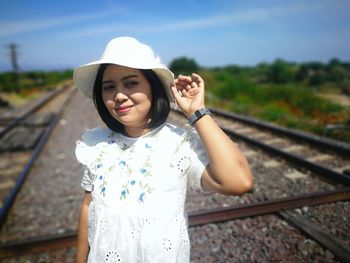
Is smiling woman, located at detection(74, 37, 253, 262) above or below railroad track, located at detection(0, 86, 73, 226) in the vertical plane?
above

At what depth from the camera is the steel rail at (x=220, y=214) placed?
316 centimetres

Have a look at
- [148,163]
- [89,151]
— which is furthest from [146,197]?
[89,151]

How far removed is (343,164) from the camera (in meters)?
5.28

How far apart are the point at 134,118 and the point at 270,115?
34.3ft

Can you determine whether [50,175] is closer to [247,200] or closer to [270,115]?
[247,200]

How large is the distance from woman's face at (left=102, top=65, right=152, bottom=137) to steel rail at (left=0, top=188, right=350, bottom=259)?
2.16 m

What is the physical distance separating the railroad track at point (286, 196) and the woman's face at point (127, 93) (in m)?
2.17

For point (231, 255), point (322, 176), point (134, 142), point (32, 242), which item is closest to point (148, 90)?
point (134, 142)

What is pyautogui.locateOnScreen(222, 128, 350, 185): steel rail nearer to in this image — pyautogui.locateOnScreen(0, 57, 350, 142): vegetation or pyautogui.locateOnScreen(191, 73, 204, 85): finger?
pyautogui.locateOnScreen(0, 57, 350, 142): vegetation

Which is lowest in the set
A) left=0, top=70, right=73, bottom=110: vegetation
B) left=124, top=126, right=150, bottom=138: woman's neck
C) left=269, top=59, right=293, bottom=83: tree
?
left=0, top=70, right=73, bottom=110: vegetation

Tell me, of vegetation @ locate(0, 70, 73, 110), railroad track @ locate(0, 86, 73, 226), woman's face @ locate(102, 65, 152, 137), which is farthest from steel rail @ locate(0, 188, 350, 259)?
vegetation @ locate(0, 70, 73, 110)

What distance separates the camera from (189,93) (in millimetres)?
1549

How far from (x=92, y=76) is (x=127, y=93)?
319mm

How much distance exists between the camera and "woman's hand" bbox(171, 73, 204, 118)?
1.47 meters
